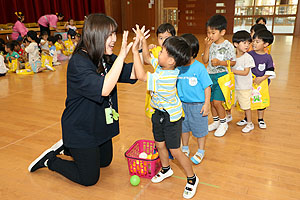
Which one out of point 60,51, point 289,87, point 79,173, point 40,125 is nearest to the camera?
point 79,173

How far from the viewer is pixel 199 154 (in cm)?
217

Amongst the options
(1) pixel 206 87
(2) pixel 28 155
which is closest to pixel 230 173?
(1) pixel 206 87

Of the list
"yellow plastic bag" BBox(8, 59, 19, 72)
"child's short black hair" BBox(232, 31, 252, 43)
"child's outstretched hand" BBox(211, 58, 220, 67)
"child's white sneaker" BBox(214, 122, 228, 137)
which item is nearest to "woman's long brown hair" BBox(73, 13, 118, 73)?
"child's outstretched hand" BBox(211, 58, 220, 67)

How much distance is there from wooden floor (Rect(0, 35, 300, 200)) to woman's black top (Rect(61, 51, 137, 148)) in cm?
36

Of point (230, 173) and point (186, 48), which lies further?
point (230, 173)

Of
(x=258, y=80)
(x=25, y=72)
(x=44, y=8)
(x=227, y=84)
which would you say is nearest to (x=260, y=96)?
(x=258, y=80)

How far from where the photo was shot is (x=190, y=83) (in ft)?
6.46

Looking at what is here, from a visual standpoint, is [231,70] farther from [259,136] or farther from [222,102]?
[259,136]

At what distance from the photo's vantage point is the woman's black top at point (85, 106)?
5.30ft

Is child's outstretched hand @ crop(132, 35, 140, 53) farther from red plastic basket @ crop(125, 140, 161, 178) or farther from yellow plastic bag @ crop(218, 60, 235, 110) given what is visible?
yellow plastic bag @ crop(218, 60, 235, 110)

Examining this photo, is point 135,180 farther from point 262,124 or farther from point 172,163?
point 262,124

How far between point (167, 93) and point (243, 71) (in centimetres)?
120

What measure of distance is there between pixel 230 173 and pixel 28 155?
1.68m

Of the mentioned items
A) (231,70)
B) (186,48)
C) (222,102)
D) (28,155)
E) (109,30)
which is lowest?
(28,155)
